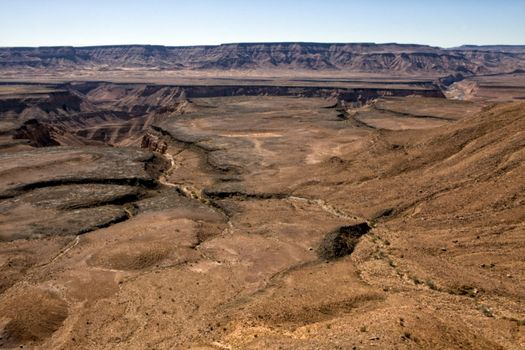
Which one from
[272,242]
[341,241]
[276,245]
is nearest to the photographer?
[276,245]

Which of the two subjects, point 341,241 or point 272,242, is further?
point 272,242

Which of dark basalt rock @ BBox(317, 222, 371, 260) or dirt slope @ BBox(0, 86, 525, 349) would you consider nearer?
dirt slope @ BBox(0, 86, 525, 349)

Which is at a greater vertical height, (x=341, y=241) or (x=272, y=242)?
(x=341, y=241)

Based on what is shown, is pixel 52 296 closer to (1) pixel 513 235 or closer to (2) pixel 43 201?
(2) pixel 43 201

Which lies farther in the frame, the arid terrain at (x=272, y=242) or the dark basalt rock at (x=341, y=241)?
the dark basalt rock at (x=341, y=241)

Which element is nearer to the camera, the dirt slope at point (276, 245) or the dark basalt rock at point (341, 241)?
the dirt slope at point (276, 245)

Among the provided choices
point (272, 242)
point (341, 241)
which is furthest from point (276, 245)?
point (341, 241)

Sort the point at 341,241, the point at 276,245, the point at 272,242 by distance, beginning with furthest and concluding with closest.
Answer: the point at 272,242 < the point at 341,241 < the point at 276,245

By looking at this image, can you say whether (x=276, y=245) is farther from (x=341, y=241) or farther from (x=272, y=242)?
(x=341, y=241)

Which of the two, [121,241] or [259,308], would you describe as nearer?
[259,308]

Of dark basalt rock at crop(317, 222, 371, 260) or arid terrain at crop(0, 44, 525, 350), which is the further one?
dark basalt rock at crop(317, 222, 371, 260)

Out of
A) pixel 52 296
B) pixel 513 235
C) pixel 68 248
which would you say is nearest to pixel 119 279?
pixel 52 296
